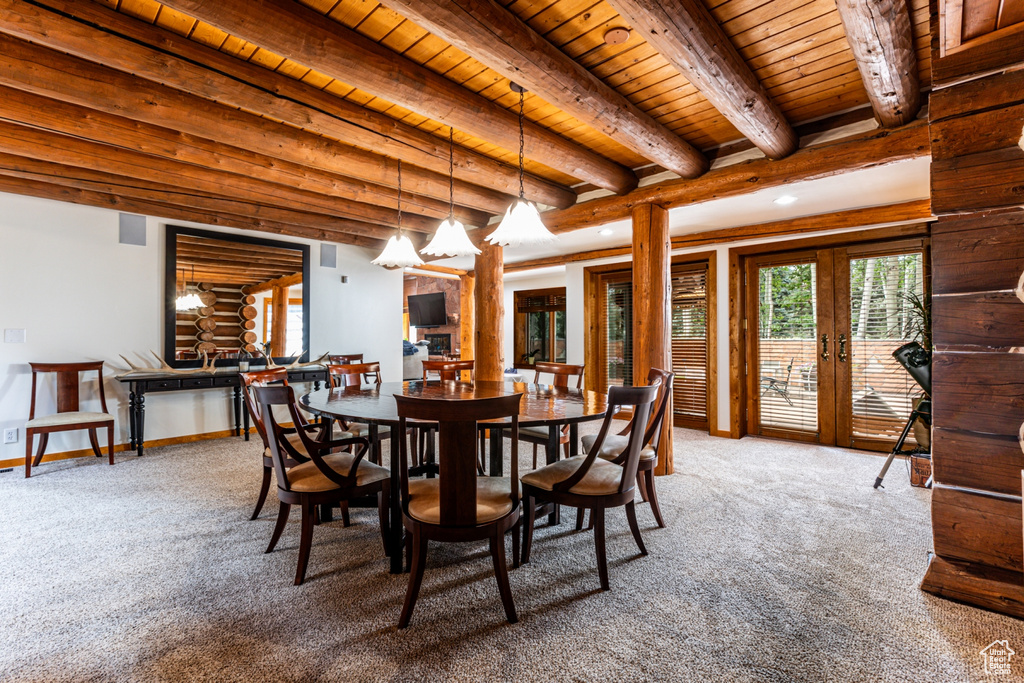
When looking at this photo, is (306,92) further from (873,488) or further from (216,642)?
(873,488)

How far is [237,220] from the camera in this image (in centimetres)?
493

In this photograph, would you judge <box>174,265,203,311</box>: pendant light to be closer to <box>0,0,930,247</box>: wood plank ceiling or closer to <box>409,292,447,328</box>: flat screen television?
<box>0,0,930,247</box>: wood plank ceiling

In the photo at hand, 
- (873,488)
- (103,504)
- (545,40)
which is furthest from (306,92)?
(873,488)

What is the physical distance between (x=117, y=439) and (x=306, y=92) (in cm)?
393

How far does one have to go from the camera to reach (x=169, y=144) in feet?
9.87

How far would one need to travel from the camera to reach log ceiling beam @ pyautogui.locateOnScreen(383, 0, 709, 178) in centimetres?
174

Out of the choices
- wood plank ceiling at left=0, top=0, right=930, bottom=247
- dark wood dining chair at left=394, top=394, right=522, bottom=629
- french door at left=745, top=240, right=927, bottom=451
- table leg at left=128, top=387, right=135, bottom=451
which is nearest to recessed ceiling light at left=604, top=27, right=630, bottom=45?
wood plank ceiling at left=0, top=0, right=930, bottom=247

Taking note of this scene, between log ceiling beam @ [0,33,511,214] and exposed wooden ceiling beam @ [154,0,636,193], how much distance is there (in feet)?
3.60

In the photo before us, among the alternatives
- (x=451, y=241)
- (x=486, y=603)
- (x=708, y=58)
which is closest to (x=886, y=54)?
(x=708, y=58)

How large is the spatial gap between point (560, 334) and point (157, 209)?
555cm

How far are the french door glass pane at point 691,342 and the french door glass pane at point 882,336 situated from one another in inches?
54.5

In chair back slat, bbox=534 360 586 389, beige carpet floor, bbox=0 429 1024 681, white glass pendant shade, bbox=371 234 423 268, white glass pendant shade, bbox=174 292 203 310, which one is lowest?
beige carpet floor, bbox=0 429 1024 681

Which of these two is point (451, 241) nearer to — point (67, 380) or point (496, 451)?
point (496, 451)

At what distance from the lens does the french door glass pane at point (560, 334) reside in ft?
25.7
